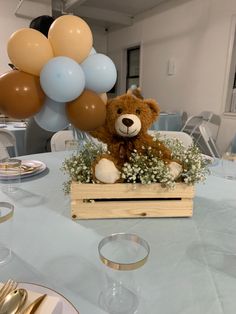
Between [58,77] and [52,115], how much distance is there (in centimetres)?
14

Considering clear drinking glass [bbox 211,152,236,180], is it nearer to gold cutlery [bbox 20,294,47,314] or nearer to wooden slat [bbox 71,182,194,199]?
wooden slat [bbox 71,182,194,199]

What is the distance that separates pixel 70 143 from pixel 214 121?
251cm

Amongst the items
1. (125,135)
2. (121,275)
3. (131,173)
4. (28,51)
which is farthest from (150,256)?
(28,51)

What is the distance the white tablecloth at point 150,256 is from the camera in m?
0.43

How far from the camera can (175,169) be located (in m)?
0.69

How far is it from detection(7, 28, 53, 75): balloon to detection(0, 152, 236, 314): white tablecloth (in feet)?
1.30

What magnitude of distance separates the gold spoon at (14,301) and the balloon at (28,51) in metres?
0.47

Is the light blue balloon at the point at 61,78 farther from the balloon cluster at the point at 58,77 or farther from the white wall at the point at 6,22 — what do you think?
the white wall at the point at 6,22

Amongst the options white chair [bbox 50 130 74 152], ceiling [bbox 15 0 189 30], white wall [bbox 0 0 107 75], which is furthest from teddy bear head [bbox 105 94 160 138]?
ceiling [bbox 15 0 189 30]

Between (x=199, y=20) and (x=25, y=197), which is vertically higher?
(x=199, y=20)

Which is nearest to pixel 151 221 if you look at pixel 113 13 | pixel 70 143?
pixel 70 143

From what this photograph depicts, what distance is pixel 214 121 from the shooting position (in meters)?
3.41

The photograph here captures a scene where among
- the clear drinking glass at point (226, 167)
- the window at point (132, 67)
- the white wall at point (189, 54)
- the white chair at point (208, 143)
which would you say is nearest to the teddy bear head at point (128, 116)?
the clear drinking glass at point (226, 167)

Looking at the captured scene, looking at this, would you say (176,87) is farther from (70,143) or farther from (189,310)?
(189,310)
